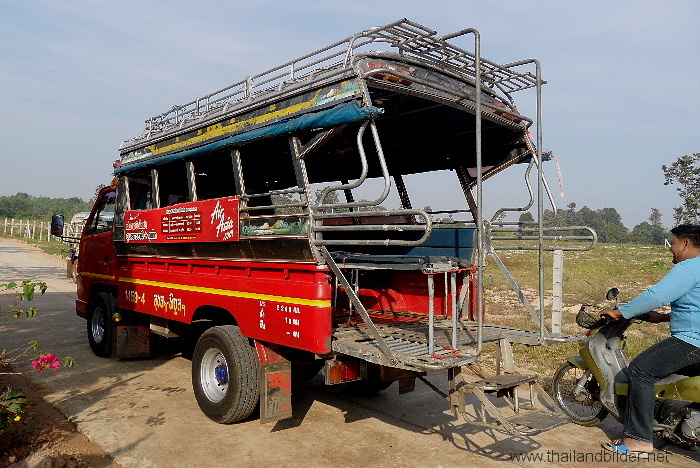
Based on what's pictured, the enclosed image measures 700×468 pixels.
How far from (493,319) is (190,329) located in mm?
6488

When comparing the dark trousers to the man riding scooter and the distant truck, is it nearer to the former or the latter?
the man riding scooter

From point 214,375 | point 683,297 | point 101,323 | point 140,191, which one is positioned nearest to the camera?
point 683,297

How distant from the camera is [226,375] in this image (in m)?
5.08

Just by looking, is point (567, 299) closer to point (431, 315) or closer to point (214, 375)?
point (214, 375)

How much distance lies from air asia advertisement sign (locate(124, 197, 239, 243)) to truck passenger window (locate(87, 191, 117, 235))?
0.75 metres

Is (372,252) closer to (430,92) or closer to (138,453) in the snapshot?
(430,92)

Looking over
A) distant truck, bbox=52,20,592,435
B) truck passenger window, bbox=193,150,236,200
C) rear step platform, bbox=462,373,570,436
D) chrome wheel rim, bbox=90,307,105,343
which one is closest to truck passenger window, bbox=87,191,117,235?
distant truck, bbox=52,20,592,435

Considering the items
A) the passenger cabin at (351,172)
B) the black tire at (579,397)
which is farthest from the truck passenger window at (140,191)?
the black tire at (579,397)

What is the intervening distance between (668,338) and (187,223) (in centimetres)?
455

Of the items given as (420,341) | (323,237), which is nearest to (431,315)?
(420,341)

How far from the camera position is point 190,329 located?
20.4 feet

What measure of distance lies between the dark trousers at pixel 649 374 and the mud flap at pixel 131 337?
5780 mm

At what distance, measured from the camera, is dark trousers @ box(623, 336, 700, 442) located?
410 cm

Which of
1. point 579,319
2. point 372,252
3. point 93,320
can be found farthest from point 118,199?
point 579,319
